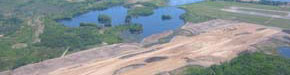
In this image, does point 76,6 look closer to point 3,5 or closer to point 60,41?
point 3,5

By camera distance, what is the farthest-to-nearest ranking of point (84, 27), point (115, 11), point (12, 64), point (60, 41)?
point (115, 11) → point (84, 27) → point (60, 41) → point (12, 64)

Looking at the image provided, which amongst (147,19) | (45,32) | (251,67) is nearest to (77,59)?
(45,32)

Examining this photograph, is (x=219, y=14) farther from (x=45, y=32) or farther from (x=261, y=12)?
(x=45, y=32)

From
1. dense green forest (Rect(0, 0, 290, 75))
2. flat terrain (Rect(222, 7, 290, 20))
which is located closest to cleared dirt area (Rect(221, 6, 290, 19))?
flat terrain (Rect(222, 7, 290, 20))

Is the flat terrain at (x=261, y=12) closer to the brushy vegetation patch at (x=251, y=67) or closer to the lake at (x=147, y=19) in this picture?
the lake at (x=147, y=19)

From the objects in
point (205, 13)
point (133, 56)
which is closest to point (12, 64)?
point (133, 56)

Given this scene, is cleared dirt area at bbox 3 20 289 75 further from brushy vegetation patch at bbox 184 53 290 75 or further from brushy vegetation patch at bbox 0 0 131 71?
brushy vegetation patch at bbox 0 0 131 71

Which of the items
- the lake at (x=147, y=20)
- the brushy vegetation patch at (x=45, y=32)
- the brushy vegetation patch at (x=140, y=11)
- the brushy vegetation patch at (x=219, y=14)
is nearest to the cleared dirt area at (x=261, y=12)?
the brushy vegetation patch at (x=219, y=14)

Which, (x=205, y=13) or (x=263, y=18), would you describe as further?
(x=205, y=13)
